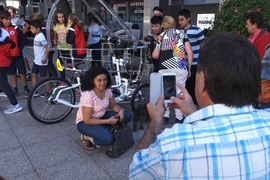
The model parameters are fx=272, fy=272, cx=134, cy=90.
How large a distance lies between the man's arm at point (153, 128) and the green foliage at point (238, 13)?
149 inches

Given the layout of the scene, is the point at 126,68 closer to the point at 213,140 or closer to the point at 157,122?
the point at 157,122

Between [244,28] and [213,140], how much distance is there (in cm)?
422

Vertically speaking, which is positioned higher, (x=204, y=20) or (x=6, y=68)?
(x=204, y=20)

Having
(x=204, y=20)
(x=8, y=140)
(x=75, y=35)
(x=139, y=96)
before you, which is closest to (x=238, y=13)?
(x=139, y=96)

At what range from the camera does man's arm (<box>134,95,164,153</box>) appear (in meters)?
1.31

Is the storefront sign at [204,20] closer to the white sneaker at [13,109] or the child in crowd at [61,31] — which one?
the child in crowd at [61,31]

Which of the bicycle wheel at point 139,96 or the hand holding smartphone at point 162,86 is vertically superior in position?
the hand holding smartphone at point 162,86

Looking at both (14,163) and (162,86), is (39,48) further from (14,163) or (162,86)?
(162,86)

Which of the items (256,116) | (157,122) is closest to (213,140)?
(256,116)

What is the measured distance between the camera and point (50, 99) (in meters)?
4.11

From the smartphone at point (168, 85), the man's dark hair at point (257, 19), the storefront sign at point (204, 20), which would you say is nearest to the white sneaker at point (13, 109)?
the smartphone at point (168, 85)

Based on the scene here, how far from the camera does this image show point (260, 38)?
3.64 metres

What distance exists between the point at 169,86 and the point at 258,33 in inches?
94.6

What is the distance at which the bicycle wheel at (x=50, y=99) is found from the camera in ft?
13.3
